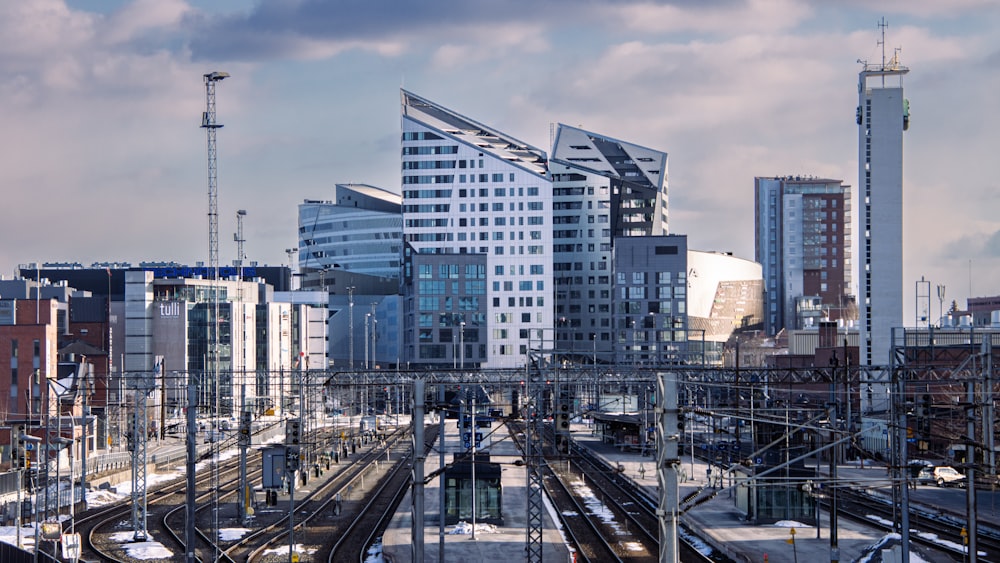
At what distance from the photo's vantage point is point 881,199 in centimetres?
7775

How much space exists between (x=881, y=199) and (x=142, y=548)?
5527 centimetres

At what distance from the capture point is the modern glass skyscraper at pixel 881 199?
76938mm

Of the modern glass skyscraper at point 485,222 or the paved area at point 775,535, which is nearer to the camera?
the paved area at point 775,535

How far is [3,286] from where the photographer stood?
355ft

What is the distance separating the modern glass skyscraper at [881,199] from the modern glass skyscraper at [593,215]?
232 ft

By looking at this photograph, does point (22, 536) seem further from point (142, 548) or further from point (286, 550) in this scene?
point (286, 550)

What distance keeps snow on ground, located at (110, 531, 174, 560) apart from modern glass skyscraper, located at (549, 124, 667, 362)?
106m

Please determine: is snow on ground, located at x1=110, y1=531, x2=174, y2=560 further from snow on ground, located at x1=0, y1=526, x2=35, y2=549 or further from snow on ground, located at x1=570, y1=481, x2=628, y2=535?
snow on ground, located at x1=570, y1=481, x2=628, y2=535

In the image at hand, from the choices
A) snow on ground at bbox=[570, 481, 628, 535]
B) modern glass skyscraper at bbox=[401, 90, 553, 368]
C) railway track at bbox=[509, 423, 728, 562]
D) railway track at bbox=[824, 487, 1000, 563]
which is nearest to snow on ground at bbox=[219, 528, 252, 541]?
railway track at bbox=[509, 423, 728, 562]

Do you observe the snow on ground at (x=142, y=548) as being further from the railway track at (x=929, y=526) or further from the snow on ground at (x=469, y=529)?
the railway track at (x=929, y=526)

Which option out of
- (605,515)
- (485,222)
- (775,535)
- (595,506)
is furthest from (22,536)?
(485,222)

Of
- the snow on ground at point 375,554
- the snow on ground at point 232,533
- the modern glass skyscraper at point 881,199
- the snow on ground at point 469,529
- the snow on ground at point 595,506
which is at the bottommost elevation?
the snow on ground at point 595,506

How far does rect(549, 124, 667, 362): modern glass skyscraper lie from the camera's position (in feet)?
506

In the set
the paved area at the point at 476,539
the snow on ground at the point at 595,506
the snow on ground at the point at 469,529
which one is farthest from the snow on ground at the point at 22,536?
the snow on ground at the point at 595,506
